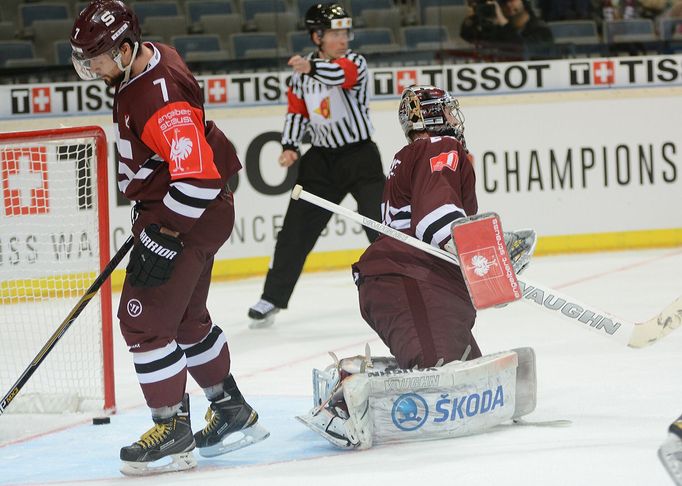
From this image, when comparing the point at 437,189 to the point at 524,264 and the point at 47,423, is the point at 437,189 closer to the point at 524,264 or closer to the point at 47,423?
the point at 524,264

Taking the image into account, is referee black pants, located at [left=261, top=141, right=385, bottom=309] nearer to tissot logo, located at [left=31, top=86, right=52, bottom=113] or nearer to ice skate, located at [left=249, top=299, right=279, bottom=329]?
ice skate, located at [left=249, top=299, right=279, bottom=329]

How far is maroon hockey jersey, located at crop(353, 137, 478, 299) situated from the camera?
3.16 metres

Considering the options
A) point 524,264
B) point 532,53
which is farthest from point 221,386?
point 532,53

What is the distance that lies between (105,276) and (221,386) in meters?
0.41

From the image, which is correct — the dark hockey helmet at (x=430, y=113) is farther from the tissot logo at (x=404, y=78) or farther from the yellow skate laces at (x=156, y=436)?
the tissot logo at (x=404, y=78)

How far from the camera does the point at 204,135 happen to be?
9.56 feet

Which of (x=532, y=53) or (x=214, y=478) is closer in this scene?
(x=214, y=478)

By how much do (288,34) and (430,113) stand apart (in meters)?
4.00

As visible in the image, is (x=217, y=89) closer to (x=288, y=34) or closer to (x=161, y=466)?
(x=288, y=34)

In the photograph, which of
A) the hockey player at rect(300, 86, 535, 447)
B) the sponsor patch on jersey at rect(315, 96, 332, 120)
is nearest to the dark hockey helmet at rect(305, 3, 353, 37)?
the sponsor patch on jersey at rect(315, 96, 332, 120)

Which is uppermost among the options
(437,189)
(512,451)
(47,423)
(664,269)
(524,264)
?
(437,189)

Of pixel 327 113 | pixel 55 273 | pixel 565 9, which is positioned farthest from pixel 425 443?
pixel 565 9

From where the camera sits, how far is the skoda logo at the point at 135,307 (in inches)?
114

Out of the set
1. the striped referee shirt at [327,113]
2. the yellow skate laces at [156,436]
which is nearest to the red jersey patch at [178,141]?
the yellow skate laces at [156,436]
